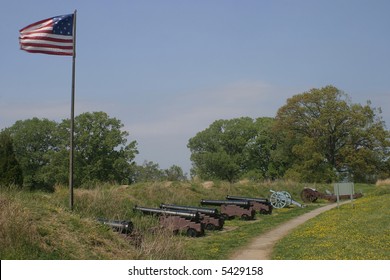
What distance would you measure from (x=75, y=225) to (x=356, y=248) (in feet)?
20.8

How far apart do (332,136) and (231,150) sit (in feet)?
64.2

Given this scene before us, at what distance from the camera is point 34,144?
5912 cm

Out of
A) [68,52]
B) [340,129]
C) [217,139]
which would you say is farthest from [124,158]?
[68,52]

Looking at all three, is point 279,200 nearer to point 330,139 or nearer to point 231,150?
point 330,139

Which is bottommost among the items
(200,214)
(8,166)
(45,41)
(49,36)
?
(200,214)

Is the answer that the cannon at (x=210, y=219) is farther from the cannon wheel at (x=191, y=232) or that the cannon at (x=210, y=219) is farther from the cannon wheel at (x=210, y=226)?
the cannon wheel at (x=191, y=232)

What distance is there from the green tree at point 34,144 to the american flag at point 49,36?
147 ft

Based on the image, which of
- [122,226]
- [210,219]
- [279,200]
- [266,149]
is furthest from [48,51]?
[266,149]

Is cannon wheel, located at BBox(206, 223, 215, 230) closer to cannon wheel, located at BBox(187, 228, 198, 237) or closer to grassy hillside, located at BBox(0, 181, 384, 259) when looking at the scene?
cannon wheel, located at BBox(187, 228, 198, 237)

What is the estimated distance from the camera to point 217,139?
6931 centimetres

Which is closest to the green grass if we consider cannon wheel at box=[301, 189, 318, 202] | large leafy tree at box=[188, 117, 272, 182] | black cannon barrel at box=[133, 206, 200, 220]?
black cannon barrel at box=[133, 206, 200, 220]

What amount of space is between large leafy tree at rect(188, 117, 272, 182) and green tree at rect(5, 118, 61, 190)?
19912mm

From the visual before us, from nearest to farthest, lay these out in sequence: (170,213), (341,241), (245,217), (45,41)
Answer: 1. (45,41)
2. (341,241)
3. (170,213)
4. (245,217)

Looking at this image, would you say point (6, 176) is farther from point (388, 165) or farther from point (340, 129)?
point (388, 165)
